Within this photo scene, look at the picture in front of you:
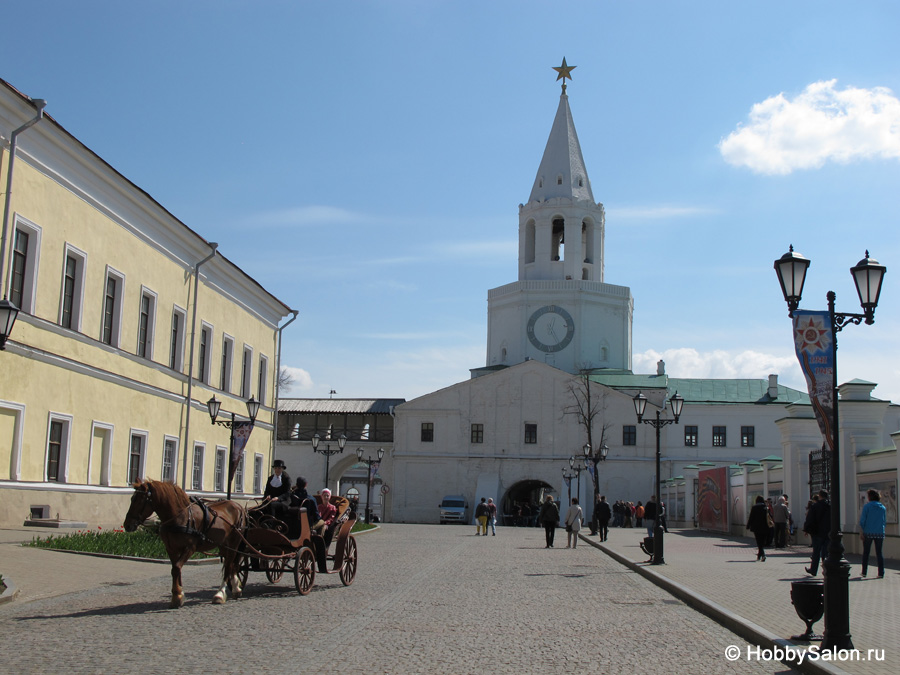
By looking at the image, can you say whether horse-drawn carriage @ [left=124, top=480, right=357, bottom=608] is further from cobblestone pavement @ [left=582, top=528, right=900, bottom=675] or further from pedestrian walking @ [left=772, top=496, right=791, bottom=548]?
pedestrian walking @ [left=772, top=496, right=791, bottom=548]

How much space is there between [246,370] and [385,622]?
1174 inches

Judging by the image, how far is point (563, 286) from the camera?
7462 centimetres

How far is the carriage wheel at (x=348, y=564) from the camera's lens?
619 inches

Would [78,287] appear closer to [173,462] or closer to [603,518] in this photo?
[173,462]

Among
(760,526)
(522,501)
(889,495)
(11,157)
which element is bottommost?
(522,501)

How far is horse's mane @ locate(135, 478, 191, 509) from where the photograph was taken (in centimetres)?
1213

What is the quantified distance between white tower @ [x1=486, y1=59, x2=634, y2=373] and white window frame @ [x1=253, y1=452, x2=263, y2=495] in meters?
36.7

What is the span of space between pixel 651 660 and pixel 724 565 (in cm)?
1274

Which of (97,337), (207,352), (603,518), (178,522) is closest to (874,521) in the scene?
(178,522)

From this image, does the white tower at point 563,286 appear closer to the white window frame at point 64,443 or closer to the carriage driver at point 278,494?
the white window frame at point 64,443

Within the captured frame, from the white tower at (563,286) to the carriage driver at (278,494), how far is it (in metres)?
61.3

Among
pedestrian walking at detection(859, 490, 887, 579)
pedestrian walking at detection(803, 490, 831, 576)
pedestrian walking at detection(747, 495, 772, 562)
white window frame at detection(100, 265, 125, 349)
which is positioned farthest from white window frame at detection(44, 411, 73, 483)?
pedestrian walking at detection(859, 490, 887, 579)

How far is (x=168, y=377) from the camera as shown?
3161 cm

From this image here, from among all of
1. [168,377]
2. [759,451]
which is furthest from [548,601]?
[759,451]
